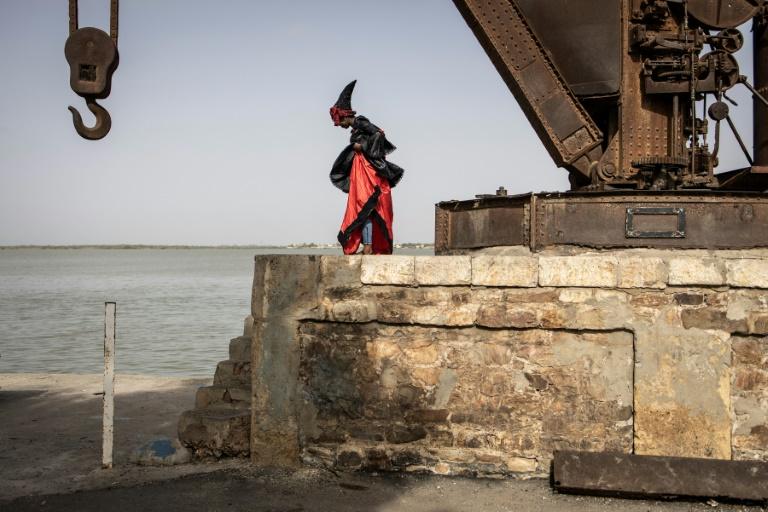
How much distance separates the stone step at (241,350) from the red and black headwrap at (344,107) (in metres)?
2.55

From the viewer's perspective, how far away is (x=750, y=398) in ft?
20.3

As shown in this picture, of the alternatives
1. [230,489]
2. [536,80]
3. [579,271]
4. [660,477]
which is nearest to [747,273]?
[579,271]

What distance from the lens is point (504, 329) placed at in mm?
6395

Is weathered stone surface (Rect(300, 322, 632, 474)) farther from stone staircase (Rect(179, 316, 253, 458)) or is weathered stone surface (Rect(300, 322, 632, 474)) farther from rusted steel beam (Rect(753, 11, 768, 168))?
rusted steel beam (Rect(753, 11, 768, 168))

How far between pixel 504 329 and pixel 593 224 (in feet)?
4.04

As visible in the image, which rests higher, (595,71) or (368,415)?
(595,71)

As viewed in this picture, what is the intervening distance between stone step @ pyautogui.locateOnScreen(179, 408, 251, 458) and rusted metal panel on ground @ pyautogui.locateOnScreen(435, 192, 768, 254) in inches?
118

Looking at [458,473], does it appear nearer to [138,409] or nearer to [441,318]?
[441,318]

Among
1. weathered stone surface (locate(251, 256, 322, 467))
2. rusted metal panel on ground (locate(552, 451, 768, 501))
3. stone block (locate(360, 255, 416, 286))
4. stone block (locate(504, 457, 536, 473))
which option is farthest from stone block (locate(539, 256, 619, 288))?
weathered stone surface (locate(251, 256, 322, 467))

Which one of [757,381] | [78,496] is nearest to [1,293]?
[78,496]

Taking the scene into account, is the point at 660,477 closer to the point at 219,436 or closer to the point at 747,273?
the point at 747,273

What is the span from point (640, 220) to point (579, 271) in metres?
0.77

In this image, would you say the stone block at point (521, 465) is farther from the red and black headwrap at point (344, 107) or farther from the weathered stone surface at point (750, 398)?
the red and black headwrap at point (344, 107)

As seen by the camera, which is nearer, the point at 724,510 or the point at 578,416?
the point at 724,510
